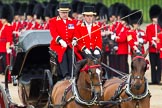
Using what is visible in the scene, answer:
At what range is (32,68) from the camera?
12.1m

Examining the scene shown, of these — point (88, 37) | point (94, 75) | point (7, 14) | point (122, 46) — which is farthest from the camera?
point (7, 14)

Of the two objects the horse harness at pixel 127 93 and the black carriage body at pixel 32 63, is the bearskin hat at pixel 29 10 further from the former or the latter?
the horse harness at pixel 127 93

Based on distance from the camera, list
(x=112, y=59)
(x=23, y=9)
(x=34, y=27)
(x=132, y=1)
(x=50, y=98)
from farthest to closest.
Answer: (x=132, y=1), (x=23, y=9), (x=34, y=27), (x=112, y=59), (x=50, y=98)

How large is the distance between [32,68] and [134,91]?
9.15 feet

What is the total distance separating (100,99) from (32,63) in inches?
108

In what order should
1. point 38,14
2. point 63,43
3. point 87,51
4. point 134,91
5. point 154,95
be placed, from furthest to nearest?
point 38,14 → point 154,95 → point 63,43 → point 87,51 → point 134,91

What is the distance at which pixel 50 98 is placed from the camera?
10531 mm

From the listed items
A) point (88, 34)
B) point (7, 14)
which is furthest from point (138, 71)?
point (7, 14)

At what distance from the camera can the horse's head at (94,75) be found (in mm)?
9125

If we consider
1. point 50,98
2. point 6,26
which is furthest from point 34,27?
point 50,98

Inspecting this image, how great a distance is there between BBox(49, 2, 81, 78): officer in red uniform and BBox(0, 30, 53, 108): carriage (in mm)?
326

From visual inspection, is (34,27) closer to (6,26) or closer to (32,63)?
(6,26)

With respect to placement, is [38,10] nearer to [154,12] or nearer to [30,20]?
[30,20]

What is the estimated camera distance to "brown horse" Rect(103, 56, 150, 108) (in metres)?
9.49
